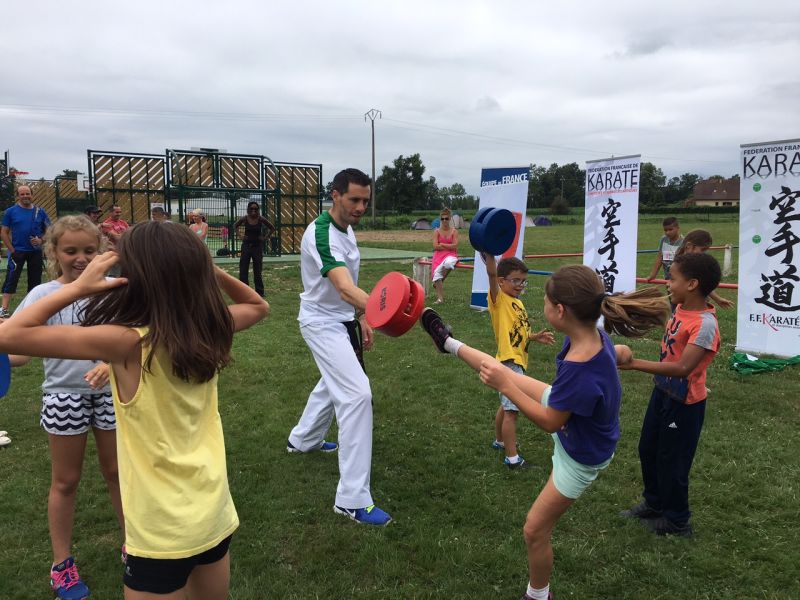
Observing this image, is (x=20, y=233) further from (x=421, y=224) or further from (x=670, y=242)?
(x=421, y=224)

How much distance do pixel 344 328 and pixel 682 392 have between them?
2305 mm

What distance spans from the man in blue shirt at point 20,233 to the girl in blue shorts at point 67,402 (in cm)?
850

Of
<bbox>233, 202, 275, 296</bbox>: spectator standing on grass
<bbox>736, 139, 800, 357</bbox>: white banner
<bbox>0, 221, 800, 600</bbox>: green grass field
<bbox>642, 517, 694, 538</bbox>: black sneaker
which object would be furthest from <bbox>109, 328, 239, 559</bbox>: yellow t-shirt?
<bbox>233, 202, 275, 296</bbox>: spectator standing on grass

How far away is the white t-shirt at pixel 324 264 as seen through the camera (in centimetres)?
406

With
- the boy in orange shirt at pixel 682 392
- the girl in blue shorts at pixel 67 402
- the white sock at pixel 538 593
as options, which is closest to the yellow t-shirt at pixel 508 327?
the boy in orange shirt at pixel 682 392

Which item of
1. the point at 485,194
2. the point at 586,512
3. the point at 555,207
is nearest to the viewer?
the point at 586,512

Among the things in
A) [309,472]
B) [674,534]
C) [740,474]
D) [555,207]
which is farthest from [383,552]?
[555,207]

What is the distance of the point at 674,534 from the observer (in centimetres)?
379

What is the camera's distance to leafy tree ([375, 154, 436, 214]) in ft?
230

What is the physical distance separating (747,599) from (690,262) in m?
1.96

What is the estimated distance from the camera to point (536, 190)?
9525 cm

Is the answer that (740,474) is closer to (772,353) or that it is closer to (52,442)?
(772,353)

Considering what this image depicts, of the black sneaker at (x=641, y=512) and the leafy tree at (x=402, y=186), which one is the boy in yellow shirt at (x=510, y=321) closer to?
the black sneaker at (x=641, y=512)

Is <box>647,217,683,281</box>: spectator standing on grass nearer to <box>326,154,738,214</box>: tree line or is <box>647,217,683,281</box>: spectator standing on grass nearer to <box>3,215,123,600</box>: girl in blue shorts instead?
<box>3,215,123,600</box>: girl in blue shorts
